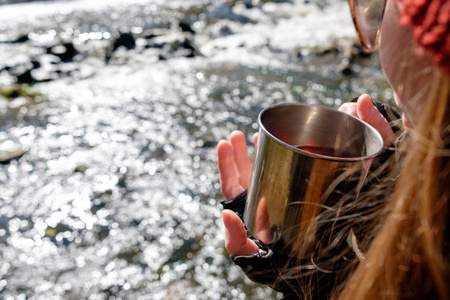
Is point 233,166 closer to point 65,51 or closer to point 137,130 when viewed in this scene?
point 137,130

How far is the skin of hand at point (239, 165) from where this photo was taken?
1.05 meters

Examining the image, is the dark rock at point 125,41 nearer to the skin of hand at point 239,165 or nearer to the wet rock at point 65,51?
the wet rock at point 65,51

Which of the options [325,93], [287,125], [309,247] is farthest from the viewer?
[325,93]

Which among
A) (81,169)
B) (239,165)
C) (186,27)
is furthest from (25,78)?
(239,165)

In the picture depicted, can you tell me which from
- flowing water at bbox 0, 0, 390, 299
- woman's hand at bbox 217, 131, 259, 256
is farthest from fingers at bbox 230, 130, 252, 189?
flowing water at bbox 0, 0, 390, 299

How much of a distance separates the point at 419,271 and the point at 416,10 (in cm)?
39

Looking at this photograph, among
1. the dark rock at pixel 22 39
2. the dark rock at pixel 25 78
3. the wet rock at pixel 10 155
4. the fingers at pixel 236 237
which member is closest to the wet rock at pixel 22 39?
the dark rock at pixel 22 39

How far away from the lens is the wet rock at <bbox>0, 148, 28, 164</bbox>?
410 centimetres

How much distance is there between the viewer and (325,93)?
5488mm

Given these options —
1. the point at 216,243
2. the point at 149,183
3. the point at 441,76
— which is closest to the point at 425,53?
the point at 441,76

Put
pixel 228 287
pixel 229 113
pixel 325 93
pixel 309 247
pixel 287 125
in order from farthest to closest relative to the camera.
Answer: pixel 325 93 < pixel 229 113 < pixel 228 287 < pixel 287 125 < pixel 309 247

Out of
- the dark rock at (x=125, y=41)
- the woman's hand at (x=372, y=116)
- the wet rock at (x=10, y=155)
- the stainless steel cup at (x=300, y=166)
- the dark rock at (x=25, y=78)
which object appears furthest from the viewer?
the dark rock at (x=125, y=41)

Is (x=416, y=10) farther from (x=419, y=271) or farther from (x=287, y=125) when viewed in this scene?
(x=287, y=125)

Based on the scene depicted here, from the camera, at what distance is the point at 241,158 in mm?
1336
